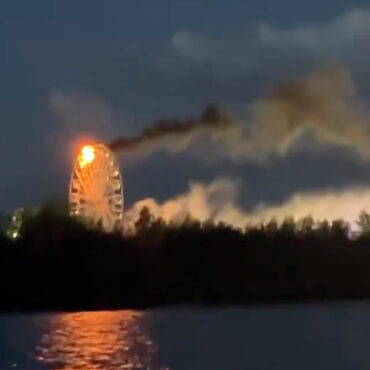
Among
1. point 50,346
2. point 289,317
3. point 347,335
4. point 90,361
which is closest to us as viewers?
point 90,361

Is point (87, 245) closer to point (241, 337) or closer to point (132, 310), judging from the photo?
point (132, 310)

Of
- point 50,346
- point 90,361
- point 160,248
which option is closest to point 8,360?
point 90,361

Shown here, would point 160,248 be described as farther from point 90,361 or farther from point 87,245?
point 90,361

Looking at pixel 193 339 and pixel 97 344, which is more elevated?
pixel 193 339

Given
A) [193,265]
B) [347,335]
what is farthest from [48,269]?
[347,335]

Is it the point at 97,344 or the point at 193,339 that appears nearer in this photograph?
the point at 97,344

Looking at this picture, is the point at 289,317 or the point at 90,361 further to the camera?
the point at 289,317

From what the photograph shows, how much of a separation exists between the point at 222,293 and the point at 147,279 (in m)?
9.71

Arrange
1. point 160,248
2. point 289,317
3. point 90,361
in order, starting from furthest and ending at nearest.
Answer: point 160,248
point 289,317
point 90,361

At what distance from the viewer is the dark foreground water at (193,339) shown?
4625cm

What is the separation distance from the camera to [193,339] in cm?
6425

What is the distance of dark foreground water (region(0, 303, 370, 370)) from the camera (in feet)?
152

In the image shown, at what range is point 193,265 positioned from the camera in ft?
330

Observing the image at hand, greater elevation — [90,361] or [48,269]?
[48,269]
